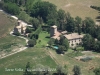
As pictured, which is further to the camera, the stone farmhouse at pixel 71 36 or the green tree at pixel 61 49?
the stone farmhouse at pixel 71 36

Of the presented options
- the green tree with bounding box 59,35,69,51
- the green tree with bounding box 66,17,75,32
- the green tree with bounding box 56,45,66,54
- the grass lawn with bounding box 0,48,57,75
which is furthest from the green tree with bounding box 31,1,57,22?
the grass lawn with bounding box 0,48,57,75

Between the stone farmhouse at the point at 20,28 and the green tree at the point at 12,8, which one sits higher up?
the green tree at the point at 12,8

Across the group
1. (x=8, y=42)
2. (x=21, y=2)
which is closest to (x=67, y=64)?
(x=8, y=42)

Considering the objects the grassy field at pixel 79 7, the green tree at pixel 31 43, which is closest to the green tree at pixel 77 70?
the green tree at pixel 31 43

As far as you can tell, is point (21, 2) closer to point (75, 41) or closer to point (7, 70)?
point (75, 41)

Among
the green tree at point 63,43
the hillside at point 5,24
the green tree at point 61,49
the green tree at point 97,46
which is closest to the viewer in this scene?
the green tree at point 61,49

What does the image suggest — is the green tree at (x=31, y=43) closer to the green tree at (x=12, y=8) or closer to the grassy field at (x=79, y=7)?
the green tree at (x=12, y=8)

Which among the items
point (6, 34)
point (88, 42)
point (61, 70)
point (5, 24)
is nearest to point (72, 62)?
point (61, 70)
